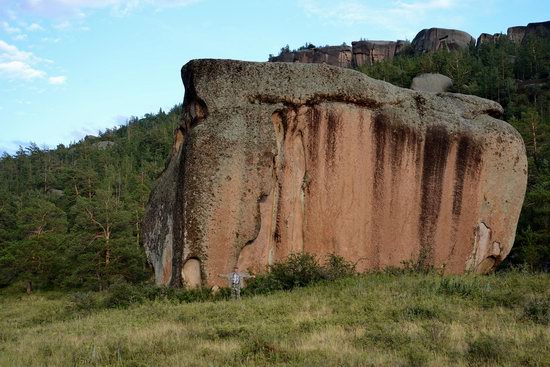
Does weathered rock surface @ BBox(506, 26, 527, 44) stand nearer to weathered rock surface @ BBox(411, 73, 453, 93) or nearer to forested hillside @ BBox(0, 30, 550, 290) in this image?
forested hillside @ BBox(0, 30, 550, 290)

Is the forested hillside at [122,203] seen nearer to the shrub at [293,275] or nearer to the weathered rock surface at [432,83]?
the weathered rock surface at [432,83]

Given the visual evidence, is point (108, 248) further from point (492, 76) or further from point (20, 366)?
point (492, 76)

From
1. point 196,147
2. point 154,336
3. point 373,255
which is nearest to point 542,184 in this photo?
point 373,255

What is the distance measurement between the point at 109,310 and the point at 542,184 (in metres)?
20.3

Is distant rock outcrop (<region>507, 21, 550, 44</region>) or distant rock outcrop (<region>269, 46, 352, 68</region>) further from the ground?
distant rock outcrop (<region>507, 21, 550, 44</region>)

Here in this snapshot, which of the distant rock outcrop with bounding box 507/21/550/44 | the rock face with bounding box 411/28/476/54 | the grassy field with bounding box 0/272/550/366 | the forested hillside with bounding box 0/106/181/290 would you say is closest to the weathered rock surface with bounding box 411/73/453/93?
the forested hillside with bounding box 0/106/181/290

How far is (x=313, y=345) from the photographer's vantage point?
820cm

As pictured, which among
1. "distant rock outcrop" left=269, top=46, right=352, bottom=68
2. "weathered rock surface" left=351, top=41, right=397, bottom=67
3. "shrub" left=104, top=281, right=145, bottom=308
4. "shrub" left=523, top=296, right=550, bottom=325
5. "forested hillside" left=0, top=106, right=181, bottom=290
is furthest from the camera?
"distant rock outcrop" left=269, top=46, right=352, bottom=68

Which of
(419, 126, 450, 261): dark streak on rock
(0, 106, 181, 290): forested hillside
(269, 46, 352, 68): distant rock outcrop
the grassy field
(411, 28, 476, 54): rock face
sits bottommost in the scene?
(0, 106, 181, 290): forested hillside

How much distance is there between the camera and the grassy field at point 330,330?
24.6 feet

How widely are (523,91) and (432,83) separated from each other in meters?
12.0

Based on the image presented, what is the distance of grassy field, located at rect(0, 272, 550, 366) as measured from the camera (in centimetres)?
751

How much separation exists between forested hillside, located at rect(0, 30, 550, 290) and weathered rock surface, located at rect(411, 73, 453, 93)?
1.26m

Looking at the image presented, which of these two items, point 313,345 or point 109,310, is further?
point 109,310
